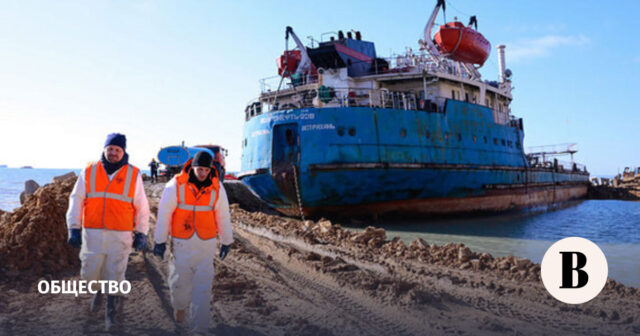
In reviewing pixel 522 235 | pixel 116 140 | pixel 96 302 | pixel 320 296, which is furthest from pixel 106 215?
pixel 522 235

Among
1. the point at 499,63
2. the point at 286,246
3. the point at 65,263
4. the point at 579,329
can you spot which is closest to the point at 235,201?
the point at 286,246

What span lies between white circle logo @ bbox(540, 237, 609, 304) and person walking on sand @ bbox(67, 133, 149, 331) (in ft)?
A: 14.9

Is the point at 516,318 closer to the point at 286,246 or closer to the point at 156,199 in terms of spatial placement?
the point at 286,246

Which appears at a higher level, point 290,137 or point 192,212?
point 290,137

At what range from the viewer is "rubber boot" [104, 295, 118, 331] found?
3.26m

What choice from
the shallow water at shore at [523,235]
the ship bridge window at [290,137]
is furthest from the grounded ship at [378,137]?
the shallow water at shore at [523,235]

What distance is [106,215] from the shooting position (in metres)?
3.39

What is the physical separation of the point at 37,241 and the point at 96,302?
2036 mm

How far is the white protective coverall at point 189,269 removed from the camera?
10.4ft

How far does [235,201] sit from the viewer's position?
18.7 metres

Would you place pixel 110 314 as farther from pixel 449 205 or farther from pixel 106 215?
pixel 449 205

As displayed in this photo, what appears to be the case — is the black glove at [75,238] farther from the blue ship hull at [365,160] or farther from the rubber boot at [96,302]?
the blue ship hull at [365,160]

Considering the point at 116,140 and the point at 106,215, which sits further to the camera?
the point at 116,140

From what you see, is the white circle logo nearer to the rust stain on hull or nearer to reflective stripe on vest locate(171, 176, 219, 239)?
reflective stripe on vest locate(171, 176, 219, 239)
